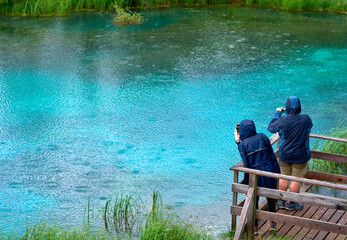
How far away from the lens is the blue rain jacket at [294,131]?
4191 millimetres

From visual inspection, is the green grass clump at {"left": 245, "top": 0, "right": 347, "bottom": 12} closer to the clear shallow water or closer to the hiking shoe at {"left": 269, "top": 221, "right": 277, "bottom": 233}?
the clear shallow water

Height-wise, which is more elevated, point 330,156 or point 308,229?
point 330,156

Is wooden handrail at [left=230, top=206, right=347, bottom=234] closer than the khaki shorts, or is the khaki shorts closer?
wooden handrail at [left=230, top=206, right=347, bottom=234]

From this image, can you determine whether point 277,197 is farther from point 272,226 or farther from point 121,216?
point 121,216

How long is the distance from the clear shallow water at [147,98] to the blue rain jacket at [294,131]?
3.83ft

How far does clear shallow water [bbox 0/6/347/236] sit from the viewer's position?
566 cm

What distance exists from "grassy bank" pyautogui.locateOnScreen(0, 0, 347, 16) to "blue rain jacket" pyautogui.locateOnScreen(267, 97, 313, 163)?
1117 cm

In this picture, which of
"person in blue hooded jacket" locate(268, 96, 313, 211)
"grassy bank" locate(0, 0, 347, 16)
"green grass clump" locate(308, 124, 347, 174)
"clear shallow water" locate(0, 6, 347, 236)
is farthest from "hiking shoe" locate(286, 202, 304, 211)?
"grassy bank" locate(0, 0, 347, 16)

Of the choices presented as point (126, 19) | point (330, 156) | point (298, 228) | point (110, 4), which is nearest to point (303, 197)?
point (298, 228)

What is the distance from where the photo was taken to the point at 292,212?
14.3ft

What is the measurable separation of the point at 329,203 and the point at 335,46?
28.1 feet

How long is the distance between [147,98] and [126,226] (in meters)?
3.96

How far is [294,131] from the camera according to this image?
419cm

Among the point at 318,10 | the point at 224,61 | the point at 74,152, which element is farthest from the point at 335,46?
the point at 74,152
